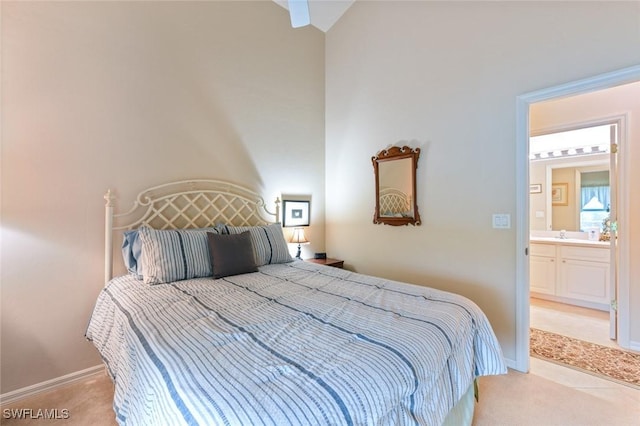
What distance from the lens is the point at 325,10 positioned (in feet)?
12.4

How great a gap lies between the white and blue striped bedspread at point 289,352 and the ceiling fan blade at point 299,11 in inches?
73.9

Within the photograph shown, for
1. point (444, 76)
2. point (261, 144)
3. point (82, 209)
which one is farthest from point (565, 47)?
point (82, 209)

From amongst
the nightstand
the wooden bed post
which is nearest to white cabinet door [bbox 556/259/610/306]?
the nightstand

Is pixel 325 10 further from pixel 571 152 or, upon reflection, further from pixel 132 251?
pixel 571 152

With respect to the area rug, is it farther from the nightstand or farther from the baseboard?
the baseboard

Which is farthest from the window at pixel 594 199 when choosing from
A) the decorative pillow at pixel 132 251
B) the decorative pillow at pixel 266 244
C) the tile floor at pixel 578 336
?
the decorative pillow at pixel 132 251

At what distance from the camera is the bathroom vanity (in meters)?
3.61

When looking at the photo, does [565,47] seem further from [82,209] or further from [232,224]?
[82,209]

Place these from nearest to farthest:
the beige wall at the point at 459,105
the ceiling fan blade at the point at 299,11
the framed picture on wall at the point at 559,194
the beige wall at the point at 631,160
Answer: the ceiling fan blade at the point at 299,11
the beige wall at the point at 459,105
the beige wall at the point at 631,160
the framed picture on wall at the point at 559,194

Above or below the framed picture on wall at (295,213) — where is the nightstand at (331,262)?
below

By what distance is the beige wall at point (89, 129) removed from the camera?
2.04 meters

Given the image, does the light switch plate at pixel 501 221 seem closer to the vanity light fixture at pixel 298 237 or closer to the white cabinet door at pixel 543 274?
the vanity light fixture at pixel 298 237

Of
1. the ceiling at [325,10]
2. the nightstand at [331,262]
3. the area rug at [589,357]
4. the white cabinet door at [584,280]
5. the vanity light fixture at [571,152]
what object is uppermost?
the ceiling at [325,10]

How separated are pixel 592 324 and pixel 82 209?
204 inches
